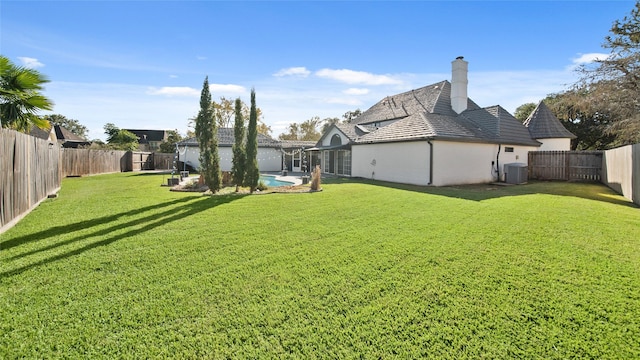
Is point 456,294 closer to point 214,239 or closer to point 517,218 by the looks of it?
point 214,239

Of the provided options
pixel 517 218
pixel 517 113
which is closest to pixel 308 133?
pixel 517 113

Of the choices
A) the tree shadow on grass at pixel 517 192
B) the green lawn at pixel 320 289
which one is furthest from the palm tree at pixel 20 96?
the tree shadow on grass at pixel 517 192

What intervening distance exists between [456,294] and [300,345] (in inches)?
75.4

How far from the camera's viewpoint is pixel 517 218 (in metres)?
6.89

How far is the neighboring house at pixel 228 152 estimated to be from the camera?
2675 cm

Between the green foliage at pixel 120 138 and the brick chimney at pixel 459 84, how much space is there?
36190 mm

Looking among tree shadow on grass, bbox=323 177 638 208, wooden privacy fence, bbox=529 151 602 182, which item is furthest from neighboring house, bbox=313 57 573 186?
tree shadow on grass, bbox=323 177 638 208

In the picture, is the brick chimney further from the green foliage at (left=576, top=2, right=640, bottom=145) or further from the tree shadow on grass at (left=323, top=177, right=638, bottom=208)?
the tree shadow on grass at (left=323, top=177, right=638, bottom=208)

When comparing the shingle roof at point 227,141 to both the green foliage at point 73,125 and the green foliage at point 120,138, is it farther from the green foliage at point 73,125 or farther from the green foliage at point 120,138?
the green foliage at point 73,125

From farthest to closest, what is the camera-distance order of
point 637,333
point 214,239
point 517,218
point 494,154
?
1. point 494,154
2. point 517,218
3. point 214,239
4. point 637,333

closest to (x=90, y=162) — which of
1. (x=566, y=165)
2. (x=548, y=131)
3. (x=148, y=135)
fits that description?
(x=566, y=165)

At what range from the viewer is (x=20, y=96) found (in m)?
8.12

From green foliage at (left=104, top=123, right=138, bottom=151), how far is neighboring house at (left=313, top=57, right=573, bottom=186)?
96.5ft

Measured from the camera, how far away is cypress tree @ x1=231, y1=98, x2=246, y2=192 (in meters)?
12.0
